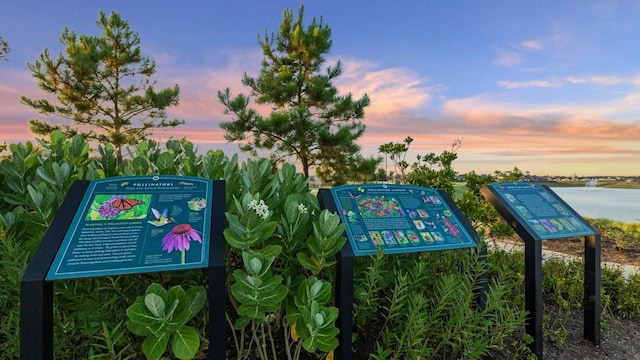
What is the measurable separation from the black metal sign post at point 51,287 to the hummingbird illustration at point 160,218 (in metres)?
0.20

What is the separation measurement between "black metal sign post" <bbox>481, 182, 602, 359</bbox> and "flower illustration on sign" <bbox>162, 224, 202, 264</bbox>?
225 cm

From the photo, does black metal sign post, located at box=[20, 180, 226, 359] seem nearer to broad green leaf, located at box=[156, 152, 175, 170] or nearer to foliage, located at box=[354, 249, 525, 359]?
broad green leaf, located at box=[156, 152, 175, 170]

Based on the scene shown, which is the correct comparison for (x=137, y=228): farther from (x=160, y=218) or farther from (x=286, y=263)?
(x=286, y=263)

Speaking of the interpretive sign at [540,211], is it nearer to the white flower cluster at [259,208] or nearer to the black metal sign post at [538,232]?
Answer: the black metal sign post at [538,232]

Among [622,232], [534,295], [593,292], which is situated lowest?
[622,232]

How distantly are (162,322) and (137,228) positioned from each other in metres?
0.51

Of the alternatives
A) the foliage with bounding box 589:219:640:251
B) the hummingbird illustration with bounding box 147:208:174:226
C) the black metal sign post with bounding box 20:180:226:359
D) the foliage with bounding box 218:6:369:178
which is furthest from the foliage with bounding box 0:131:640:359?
the foliage with bounding box 218:6:369:178

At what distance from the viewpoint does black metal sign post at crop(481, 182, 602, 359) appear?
2645 millimetres

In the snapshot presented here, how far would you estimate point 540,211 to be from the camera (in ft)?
10.1

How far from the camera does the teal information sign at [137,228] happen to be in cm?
158

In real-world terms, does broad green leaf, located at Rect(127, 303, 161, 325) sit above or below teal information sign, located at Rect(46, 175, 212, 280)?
below

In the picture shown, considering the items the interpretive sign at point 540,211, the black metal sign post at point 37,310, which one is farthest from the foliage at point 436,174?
the black metal sign post at point 37,310

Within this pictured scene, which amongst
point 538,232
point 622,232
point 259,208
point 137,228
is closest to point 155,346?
point 137,228

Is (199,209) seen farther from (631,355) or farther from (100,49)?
(100,49)
